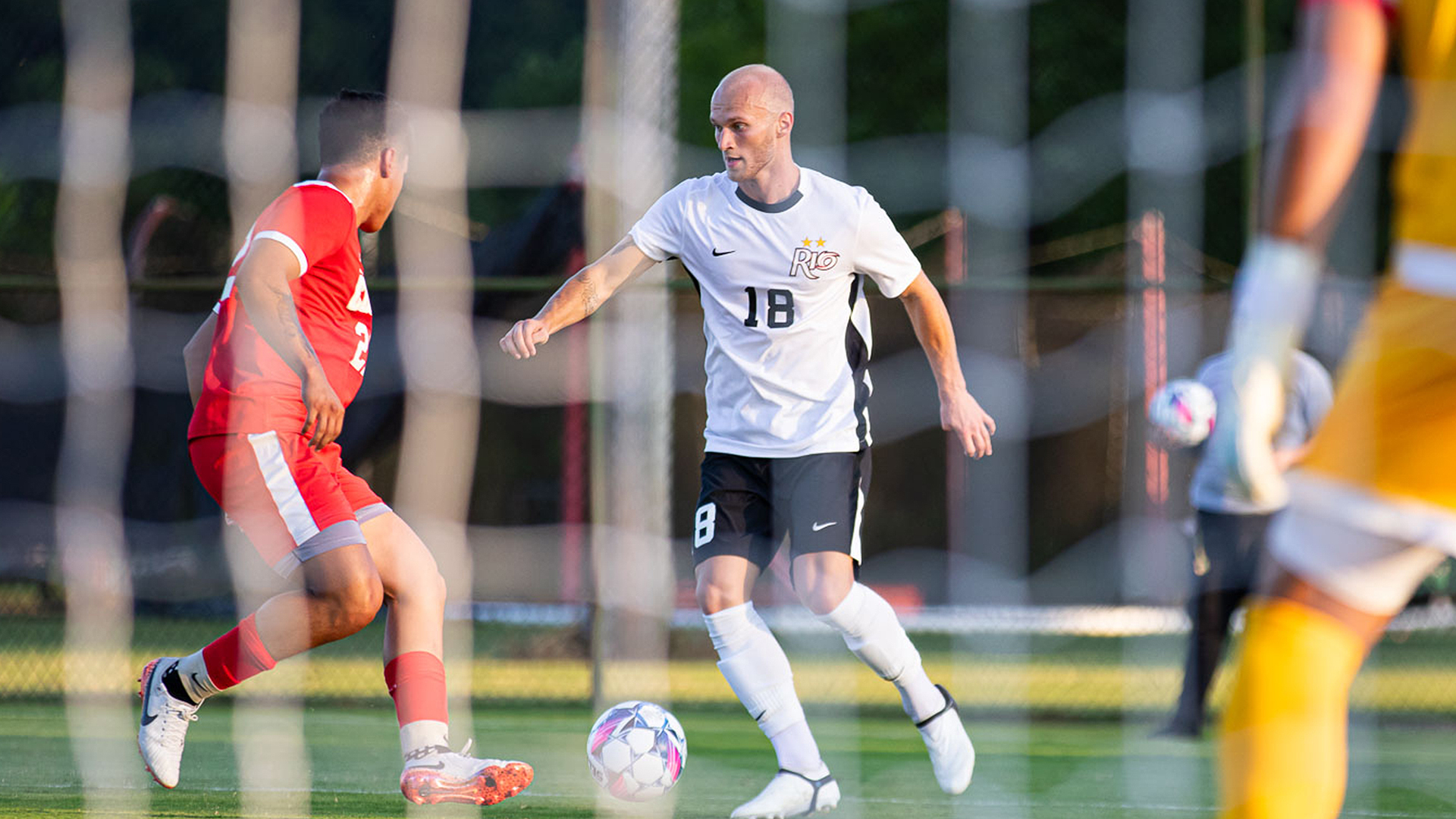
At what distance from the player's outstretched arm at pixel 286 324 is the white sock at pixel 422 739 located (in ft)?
2.35

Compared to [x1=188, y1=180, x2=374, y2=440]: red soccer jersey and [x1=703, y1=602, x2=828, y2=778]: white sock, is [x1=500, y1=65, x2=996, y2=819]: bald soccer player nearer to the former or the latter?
[x1=703, y1=602, x2=828, y2=778]: white sock

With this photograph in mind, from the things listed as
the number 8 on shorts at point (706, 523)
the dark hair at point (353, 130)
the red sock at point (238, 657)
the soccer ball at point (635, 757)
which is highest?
the dark hair at point (353, 130)

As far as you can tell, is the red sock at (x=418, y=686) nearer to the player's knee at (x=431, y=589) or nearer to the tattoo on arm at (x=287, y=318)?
the player's knee at (x=431, y=589)

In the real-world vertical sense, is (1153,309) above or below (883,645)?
above

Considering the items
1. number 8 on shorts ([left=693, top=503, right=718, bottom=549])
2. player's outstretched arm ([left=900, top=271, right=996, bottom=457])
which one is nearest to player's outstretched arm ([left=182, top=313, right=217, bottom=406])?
number 8 on shorts ([left=693, top=503, right=718, bottom=549])

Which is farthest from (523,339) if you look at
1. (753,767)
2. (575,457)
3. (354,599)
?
(575,457)

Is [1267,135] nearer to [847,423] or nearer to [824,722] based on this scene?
[824,722]

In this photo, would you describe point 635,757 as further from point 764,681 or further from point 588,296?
point 588,296

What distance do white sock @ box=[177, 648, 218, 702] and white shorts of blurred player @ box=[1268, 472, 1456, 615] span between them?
2.88 metres

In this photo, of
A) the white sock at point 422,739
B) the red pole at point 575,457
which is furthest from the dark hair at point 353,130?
the red pole at point 575,457

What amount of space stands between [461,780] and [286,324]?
1137 mm

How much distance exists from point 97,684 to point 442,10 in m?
4.64

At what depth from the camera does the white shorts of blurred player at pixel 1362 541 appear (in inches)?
73.3

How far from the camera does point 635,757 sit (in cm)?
401
